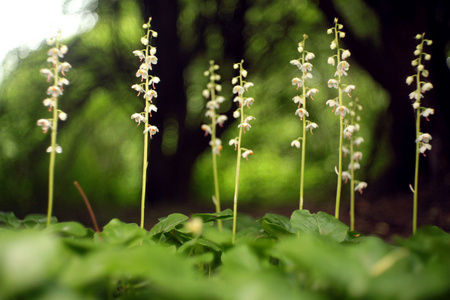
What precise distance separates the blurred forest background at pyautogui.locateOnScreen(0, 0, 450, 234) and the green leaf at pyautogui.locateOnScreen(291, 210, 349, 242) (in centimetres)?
247

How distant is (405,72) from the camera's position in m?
4.36

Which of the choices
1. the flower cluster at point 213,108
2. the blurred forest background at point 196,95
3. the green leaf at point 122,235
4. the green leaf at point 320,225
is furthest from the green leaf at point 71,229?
the blurred forest background at point 196,95

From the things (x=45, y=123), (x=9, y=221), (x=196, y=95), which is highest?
(x=196, y=95)

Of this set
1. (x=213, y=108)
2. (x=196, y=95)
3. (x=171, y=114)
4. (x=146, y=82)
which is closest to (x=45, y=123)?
(x=146, y=82)

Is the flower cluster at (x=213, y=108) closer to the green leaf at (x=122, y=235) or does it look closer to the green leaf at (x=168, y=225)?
the green leaf at (x=168, y=225)

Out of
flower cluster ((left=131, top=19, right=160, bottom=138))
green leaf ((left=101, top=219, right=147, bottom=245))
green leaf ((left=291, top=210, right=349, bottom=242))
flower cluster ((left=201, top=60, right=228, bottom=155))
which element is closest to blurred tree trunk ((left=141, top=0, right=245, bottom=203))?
flower cluster ((left=131, top=19, right=160, bottom=138))

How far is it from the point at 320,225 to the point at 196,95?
14.1 ft

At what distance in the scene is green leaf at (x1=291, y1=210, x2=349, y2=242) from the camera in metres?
1.86

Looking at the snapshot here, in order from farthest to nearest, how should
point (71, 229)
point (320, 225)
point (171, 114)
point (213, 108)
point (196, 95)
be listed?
point (196, 95) → point (171, 114) → point (213, 108) → point (320, 225) → point (71, 229)

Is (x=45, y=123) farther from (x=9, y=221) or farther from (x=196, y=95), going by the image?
(x=196, y=95)

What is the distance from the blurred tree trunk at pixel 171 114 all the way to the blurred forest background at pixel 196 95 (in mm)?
17

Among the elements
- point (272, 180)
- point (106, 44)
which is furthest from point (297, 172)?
point (106, 44)

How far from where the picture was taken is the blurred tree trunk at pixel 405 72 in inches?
158

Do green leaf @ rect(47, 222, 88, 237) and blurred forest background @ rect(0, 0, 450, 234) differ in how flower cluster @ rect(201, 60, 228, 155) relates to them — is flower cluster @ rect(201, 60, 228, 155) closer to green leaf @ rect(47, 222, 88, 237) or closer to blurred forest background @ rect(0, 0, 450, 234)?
green leaf @ rect(47, 222, 88, 237)
